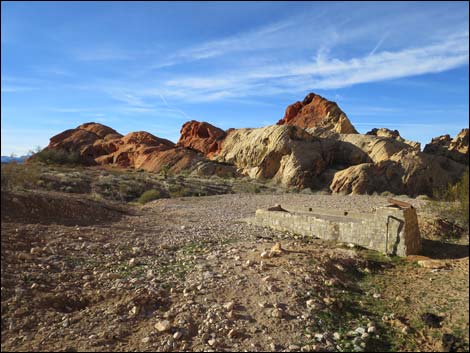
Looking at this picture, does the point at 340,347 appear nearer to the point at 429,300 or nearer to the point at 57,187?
the point at 429,300

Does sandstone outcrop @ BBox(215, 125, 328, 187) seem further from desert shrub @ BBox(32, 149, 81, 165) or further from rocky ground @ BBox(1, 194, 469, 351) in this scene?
rocky ground @ BBox(1, 194, 469, 351)

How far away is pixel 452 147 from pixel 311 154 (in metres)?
21.4

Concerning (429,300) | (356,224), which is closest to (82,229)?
(356,224)

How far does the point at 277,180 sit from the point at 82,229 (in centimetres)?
2917

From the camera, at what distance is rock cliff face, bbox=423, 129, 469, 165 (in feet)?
140

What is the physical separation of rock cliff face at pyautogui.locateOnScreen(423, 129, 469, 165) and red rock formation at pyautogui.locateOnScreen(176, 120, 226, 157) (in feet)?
94.2

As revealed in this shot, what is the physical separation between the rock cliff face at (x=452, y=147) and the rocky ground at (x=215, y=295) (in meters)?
37.4

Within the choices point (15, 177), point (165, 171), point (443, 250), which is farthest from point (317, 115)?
point (443, 250)

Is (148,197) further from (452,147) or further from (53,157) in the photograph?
(452,147)

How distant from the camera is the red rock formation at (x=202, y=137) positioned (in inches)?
2360

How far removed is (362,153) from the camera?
Result: 4125cm

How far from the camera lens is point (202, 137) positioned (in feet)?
219

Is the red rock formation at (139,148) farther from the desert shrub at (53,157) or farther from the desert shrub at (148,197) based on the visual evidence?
the desert shrub at (148,197)

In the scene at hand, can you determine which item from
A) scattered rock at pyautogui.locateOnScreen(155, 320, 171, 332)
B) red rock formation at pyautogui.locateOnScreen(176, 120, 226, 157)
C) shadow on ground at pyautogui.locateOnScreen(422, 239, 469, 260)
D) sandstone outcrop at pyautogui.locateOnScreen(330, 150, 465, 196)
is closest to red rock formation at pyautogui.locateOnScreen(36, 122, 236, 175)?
red rock formation at pyautogui.locateOnScreen(176, 120, 226, 157)
